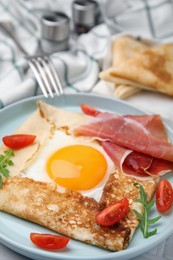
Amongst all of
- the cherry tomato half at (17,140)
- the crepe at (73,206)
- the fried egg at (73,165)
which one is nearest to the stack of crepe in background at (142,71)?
the fried egg at (73,165)

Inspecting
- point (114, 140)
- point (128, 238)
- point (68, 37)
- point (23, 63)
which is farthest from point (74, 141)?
point (68, 37)

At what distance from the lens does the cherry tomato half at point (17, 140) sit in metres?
3.54

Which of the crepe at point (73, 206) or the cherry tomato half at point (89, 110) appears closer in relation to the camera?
the crepe at point (73, 206)

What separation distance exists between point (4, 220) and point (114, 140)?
3.44 ft

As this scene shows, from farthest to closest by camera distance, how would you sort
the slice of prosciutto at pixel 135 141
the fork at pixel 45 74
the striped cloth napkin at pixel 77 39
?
the striped cloth napkin at pixel 77 39, the fork at pixel 45 74, the slice of prosciutto at pixel 135 141

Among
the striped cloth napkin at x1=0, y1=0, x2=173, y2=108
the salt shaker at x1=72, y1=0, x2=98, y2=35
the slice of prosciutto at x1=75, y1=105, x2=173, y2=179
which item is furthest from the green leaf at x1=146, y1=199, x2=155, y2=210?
the salt shaker at x1=72, y1=0, x2=98, y2=35

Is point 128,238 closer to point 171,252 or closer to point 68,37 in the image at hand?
point 171,252

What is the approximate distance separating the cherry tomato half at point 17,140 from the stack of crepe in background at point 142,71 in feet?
3.58

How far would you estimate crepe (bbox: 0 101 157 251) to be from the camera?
2889mm

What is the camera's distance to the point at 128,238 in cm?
288

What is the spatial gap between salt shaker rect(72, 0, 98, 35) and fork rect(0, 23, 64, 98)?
0.90 m

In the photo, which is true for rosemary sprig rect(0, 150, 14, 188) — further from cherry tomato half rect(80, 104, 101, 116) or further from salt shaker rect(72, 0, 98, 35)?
salt shaker rect(72, 0, 98, 35)

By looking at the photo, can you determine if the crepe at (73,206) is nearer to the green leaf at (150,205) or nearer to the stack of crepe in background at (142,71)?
the green leaf at (150,205)

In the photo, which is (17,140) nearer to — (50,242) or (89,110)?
(89,110)
